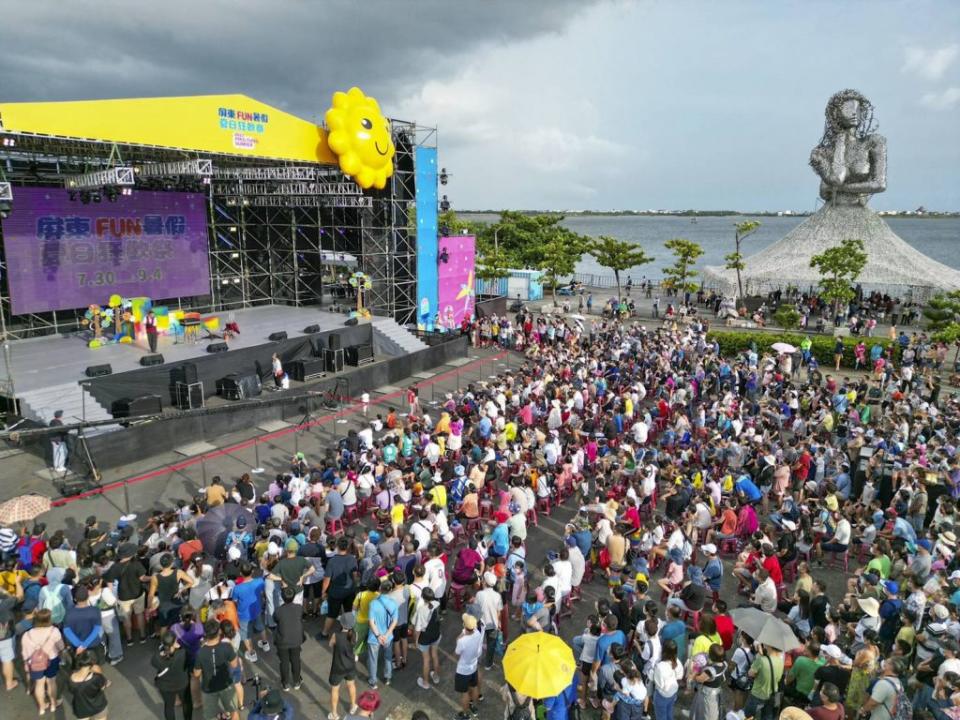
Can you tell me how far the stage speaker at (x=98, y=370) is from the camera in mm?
16422

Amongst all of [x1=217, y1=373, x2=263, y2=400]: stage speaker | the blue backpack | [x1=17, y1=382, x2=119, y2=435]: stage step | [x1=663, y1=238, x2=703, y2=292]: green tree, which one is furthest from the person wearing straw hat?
[x1=663, y1=238, x2=703, y2=292]: green tree

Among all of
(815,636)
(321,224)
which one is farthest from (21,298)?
(815,636)

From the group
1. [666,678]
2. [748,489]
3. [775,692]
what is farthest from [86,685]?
[748,489]

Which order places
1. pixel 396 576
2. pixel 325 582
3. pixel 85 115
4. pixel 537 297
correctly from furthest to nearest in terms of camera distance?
pixel 537 297 < pixel 85 115 < pixel 325 582 < pixel 396 576

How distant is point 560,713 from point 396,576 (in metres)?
2.36

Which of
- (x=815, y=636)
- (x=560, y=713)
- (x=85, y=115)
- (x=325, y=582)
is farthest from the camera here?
(x=85, y=115)

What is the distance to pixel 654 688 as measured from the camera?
6531 millimetres

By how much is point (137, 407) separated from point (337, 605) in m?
10.6

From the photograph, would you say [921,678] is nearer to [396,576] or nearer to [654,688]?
[654,688]

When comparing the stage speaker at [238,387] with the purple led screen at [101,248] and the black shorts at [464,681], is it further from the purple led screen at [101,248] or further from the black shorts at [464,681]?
the black shorts at [464,681]

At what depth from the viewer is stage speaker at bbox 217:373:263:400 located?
60.5 ft

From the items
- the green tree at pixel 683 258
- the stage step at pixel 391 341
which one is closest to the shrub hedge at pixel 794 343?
the green tree at pixel 683 258

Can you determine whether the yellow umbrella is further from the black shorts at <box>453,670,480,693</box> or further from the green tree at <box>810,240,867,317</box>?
the green tree at <box>810,240,867,317</box>

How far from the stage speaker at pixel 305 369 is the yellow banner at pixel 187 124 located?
7.04 metres
